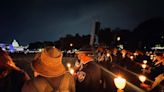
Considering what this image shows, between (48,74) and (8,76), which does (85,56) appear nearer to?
(8,76)

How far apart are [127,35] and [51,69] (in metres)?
127

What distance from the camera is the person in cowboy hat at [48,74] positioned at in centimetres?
423

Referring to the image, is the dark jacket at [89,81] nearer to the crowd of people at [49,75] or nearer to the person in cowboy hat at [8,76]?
the crowd of people at [49,75]

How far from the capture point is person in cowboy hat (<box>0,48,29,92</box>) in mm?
5594

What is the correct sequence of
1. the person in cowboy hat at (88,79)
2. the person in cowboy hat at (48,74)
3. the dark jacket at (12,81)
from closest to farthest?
the person in cowboy hat at (48,74)
the dark jacket at (12,81)
the person in cowboy hat at (88,79)

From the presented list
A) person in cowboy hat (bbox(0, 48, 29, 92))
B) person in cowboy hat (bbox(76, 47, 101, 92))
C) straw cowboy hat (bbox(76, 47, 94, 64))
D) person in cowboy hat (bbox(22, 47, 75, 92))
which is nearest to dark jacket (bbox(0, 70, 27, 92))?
person in cowboy hat (bbox(0, 48, 29, 92))

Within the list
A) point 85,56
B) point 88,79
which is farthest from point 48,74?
point 85,56

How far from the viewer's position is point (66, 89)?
15.0 feet

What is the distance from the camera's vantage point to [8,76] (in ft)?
18.6

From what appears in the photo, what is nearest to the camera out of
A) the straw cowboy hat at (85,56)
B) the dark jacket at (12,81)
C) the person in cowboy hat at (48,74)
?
the person in cowboy hat at (48,74)

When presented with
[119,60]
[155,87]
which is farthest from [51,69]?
[119,60]

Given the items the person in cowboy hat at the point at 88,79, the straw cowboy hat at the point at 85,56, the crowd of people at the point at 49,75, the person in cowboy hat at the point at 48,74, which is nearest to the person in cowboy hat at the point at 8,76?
the crowd of people at the point at 49,75

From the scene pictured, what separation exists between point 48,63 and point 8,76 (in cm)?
Answer: 153

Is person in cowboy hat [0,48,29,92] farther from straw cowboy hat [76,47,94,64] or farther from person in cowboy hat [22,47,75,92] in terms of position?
straw cowboy hat [76,47,94,64]
